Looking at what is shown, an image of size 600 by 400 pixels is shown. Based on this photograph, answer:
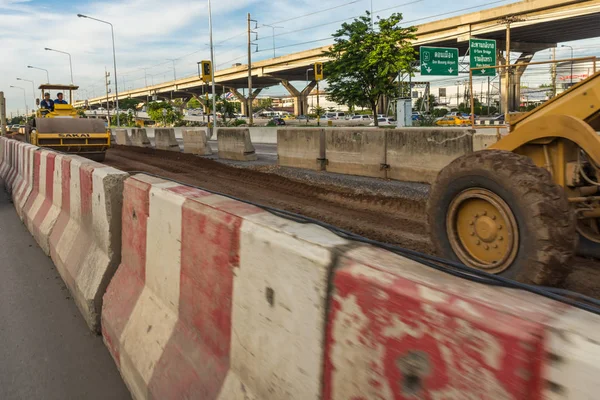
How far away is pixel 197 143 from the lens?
2069cm

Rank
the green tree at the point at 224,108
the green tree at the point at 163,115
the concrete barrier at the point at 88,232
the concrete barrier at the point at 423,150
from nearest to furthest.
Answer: the concrete barrier at the point at 88,232 < the concrete barrier at the point at 423,150 < the green tree at the point at 163,115 < the green tree at the point at 224,108

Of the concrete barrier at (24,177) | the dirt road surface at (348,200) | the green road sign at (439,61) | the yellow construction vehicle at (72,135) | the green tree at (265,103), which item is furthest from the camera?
the green tree at (265,103)

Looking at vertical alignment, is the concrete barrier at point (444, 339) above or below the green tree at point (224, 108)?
below

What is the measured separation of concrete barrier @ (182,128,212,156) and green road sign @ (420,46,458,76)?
19213mm

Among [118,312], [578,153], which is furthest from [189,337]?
[578,153]

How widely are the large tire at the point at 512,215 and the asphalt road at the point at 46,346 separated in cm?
283

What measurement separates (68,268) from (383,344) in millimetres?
4197

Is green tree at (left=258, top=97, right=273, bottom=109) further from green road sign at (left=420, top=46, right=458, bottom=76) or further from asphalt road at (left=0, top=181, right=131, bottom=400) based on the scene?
asphalt road at (left=0, top=181, right=131, bottom=400)

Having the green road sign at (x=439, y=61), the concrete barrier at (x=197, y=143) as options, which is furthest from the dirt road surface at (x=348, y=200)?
the green road sign at (x=439, y=61)

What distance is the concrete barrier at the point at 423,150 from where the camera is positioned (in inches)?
367

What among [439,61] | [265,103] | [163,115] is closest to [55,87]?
[439,61]

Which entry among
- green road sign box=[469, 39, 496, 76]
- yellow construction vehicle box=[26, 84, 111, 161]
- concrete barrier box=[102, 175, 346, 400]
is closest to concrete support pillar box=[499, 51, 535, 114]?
green road sign box=[469, 39, 496, 76]

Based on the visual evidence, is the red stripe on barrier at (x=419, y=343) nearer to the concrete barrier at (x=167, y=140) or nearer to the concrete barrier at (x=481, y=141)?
the concrete barrier at (x=481, y=141)

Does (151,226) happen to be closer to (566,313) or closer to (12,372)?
(12,372)
